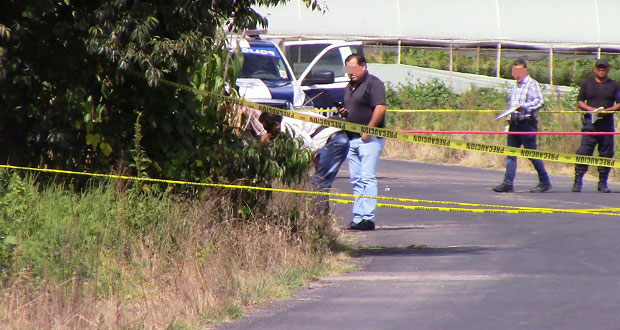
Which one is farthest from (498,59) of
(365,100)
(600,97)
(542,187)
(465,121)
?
(365,100)

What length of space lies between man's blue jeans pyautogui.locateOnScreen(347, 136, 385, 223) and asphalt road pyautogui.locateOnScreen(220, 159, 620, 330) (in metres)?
0.30

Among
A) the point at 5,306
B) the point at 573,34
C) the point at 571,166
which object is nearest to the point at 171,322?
the point at 5,306

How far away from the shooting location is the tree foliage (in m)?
8.39

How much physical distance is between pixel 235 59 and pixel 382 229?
2901 mm

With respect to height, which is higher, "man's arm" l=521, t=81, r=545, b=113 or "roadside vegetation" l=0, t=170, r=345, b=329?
"man's arm" l=521, t=81, r=545, b=113

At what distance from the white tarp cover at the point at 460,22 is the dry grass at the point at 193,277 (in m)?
26.3

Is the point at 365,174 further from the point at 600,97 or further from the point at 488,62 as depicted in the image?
the point at 488,62

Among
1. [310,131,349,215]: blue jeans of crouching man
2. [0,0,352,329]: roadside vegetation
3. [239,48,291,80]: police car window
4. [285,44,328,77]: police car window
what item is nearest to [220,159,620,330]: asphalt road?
[0,0,352,329]: roadside vegetation

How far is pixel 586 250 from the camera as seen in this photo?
10086 mm

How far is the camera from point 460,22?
36312 millimetres

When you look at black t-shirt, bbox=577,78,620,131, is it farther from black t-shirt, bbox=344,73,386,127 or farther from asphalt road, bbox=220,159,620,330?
black t-shirt, bbox=344,73,386,127

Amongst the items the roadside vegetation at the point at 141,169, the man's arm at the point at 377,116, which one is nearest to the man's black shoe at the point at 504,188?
the man's arm at the point at 377,116

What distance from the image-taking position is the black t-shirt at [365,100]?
444 inches

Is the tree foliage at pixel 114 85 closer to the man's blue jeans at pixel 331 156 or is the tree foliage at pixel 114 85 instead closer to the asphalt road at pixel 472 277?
the asphalt road at pixel 472 277
